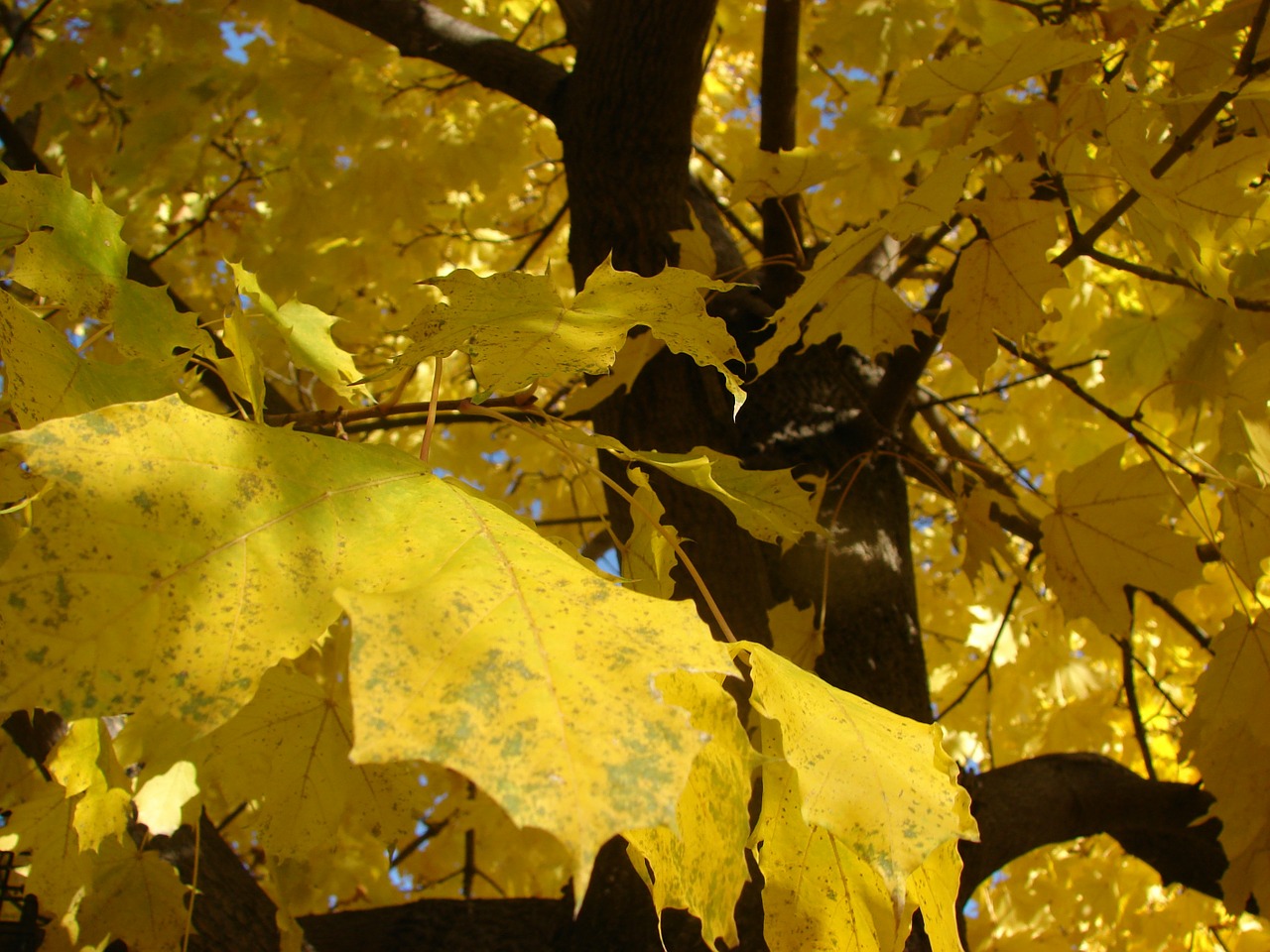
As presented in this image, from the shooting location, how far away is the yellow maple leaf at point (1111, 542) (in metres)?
1.04

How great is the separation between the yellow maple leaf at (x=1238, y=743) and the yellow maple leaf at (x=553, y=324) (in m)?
0.70

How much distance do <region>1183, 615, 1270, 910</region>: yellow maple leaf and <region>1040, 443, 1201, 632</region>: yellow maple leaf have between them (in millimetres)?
98

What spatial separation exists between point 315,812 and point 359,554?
0.50 m

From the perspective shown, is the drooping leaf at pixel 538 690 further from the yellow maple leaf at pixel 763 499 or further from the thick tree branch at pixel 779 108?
the thick tree branch at pixel 779 108

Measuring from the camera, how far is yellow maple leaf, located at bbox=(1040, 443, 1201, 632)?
3.42ft

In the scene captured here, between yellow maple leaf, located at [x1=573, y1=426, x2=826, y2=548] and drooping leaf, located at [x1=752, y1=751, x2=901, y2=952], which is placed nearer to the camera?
drooping leaf, located at [x1=752, y1=751, x2=901, y2=952]

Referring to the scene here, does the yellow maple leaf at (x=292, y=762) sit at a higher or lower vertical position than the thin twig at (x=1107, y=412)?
lower

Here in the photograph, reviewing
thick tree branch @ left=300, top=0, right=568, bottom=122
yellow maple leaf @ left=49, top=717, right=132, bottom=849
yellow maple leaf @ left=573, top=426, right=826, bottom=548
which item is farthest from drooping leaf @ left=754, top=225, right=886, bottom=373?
thick tree branch @ left=300, top=0, right=568, bottom=122

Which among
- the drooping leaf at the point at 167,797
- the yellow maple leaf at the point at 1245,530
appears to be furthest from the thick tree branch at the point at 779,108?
the drooping leaf at the point at 167,797

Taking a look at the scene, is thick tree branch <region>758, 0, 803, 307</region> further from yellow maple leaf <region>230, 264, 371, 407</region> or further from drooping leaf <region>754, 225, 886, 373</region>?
yellow maple leaf <region>230, 264, 371, 407</region>

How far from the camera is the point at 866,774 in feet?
1.38

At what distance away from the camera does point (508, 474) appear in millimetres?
3008

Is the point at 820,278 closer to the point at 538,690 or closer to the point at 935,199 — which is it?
the point at 935,199

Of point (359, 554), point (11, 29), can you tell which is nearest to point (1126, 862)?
point (359, 554)
